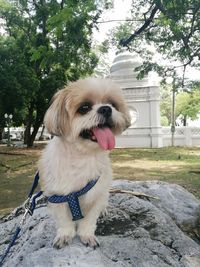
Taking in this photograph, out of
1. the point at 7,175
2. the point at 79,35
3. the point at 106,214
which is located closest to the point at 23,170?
the point at 7,175

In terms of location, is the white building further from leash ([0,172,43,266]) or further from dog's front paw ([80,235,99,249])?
dog's front paw ([80,235,99,249])

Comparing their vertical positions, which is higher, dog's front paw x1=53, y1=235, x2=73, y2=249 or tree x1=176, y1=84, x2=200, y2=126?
tree x1=176, y1=84, x2=200, y2=126

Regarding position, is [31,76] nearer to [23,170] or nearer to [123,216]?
[23,170]

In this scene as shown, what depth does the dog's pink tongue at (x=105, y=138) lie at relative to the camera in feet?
8.81

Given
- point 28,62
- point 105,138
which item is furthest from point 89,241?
point 28,62

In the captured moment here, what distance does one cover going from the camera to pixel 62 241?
2955mm

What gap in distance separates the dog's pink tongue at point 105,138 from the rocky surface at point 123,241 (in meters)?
0.84

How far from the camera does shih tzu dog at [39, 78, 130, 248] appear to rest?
2.76 metres

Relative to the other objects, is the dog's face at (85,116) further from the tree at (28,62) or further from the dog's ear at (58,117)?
the tree at (28,62)

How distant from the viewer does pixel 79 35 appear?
33.4 feet

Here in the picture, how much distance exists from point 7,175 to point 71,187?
12.8 meters

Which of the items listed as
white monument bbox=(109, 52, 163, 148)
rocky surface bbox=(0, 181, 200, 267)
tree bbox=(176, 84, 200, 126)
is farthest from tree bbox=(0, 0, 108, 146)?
tree bbox=(176, 84, 200, 126)

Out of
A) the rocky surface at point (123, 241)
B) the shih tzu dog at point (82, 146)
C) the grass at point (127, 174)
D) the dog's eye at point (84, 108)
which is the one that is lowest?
the grass at point (127, 174)

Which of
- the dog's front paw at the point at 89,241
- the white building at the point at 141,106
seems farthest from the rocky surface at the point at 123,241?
the white building at the point at 141,106
